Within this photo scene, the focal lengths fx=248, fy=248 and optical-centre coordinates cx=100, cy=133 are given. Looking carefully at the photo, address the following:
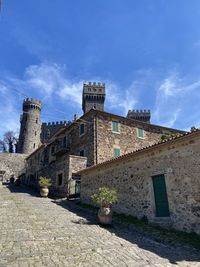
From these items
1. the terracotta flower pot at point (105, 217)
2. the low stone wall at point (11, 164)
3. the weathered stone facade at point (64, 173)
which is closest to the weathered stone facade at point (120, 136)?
the weathered stone facade at point (64, 173)

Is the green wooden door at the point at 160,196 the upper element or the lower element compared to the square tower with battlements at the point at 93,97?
lower

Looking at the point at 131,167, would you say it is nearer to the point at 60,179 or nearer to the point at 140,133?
the point at 60,179

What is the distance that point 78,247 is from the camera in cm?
698

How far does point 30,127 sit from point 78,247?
5160 cm

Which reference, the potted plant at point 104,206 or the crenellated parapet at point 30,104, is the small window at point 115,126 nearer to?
the potted plant at point 104,206

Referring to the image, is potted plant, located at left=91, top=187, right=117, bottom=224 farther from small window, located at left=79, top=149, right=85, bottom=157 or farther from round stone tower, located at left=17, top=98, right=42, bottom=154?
round stone tower, located at left=17, top=98, right=42, bottom=154

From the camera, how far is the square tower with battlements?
Answer: 52.9 meters

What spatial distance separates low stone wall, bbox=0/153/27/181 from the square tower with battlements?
694 inches

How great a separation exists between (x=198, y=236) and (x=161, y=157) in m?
3.51

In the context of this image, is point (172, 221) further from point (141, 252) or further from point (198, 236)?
point (141, 252)

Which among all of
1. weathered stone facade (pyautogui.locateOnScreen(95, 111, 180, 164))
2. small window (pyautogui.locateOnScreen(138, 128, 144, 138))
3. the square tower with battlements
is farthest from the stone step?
the square tower with battlements

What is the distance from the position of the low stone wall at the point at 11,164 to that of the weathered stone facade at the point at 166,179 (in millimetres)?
30603

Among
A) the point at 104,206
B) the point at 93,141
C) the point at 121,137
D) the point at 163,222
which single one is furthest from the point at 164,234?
the point at 121,137

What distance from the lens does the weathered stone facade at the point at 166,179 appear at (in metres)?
9.44
